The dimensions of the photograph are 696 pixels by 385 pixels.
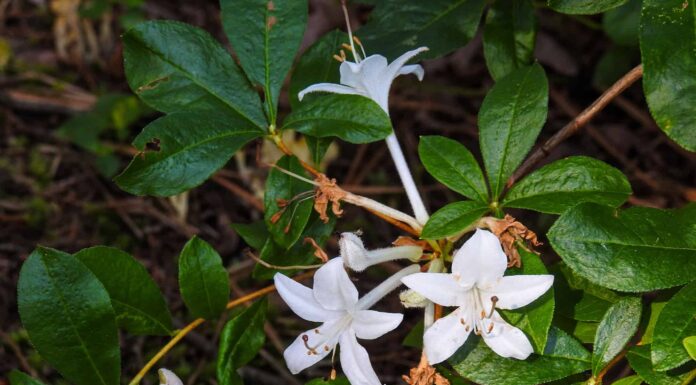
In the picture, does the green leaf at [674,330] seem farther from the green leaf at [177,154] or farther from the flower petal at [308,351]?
the green leaf at [177,154]

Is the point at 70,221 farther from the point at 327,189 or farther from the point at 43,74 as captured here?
Answer: the point at 327,189

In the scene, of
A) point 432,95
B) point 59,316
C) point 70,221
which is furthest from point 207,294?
point 432,95

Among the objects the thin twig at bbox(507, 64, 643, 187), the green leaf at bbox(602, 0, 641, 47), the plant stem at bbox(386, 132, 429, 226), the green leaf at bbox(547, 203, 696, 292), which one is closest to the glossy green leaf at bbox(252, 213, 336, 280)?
the plant stem at bbox(386, 132, 429, 226)

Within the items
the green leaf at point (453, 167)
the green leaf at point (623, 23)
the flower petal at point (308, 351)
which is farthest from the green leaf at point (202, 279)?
the green leaf at point (623, 23)

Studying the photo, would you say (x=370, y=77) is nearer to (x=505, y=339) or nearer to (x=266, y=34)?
(x=266, y=34)

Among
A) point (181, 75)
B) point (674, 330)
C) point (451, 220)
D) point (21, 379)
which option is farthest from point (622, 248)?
point (21, 379)

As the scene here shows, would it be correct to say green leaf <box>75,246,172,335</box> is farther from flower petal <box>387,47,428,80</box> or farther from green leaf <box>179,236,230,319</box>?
flower petal <box>387,47,428,80</box>
